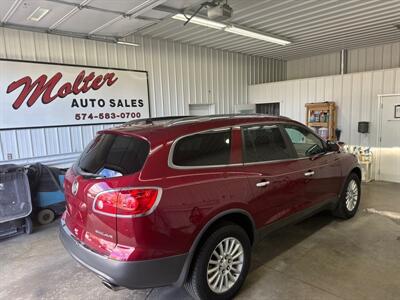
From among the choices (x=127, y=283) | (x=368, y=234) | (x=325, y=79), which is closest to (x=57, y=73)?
(x=127, y=283)

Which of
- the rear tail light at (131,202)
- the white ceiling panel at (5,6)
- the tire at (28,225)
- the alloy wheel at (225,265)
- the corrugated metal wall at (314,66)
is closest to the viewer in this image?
the rear tail light at (131,202)

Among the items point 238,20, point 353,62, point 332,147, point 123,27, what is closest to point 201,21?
point 238,20

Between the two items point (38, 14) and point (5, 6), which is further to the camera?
point (38, 14)

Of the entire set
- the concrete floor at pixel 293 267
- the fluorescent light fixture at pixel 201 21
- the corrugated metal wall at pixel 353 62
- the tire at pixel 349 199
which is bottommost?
the concrete floor at pixel 293 267

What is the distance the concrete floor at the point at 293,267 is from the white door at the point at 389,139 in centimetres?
262

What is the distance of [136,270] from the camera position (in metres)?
1.92

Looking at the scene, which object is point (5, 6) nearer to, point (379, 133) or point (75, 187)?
point (75, 187)

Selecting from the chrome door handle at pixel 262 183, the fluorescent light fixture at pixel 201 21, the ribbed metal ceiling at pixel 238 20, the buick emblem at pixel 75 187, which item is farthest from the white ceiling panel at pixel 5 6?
the chrome door handle at pixel 262 183

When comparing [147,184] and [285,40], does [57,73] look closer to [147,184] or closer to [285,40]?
[147,184]

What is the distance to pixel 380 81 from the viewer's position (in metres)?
6.26

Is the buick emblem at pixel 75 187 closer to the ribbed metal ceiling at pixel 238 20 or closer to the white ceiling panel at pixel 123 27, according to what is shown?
the ribbed metal ceiling at pixel 238 20

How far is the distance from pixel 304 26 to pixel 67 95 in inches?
188

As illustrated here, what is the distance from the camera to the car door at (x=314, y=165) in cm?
320

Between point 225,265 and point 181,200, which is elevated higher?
point 181,200
